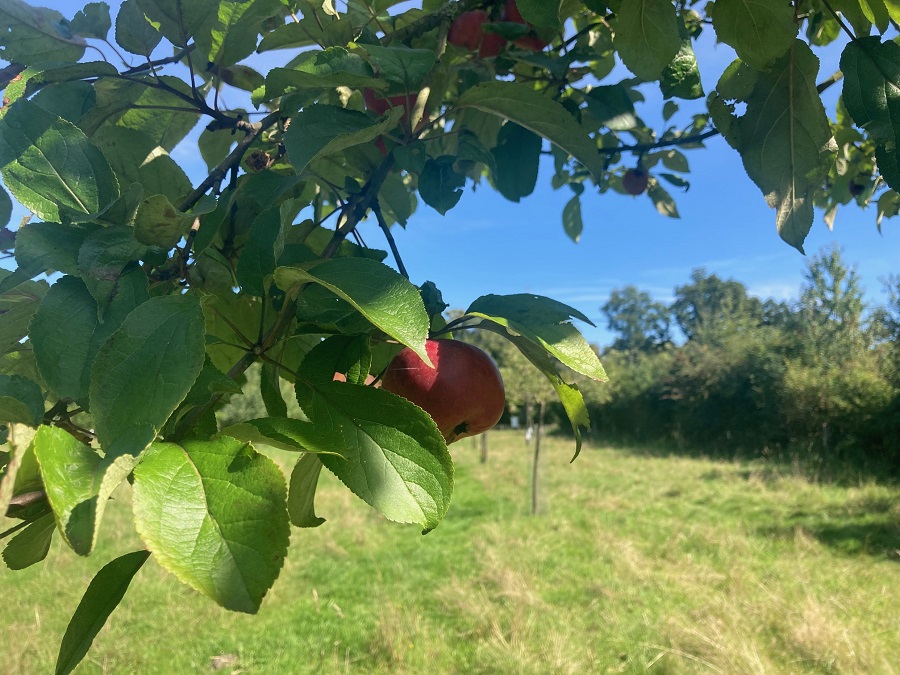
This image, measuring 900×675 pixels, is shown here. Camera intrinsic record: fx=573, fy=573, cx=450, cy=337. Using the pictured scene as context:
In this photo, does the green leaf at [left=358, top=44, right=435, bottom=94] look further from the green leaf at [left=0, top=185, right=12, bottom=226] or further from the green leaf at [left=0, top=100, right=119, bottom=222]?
the green leaf at [left=0, top=185, right=12, bottom=226]

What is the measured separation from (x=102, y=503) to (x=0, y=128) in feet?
0.89

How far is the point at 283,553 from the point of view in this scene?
0.72 ft

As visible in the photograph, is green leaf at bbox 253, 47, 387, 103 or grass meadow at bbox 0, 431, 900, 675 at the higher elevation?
green leaf at bbox 253, 47, 387, 103

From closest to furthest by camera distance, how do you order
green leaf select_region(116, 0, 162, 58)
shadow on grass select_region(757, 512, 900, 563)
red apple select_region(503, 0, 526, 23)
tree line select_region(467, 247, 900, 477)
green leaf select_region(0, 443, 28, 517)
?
green leaf select_region(0, 443, 28, 517)
green leaf select_region(116, 0, 162, 58)
red apple select_region(503, 0, 526, 23)
shadow on grass select_region(757, 512, 900, 563)
tree line select_region(467, 247, 900, 477)

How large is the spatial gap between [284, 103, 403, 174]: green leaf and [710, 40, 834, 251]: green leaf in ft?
1.06

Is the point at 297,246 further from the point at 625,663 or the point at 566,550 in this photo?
the point at 566,550

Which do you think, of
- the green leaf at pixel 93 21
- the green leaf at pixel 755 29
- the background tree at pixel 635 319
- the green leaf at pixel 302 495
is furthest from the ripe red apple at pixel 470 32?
the background tree at pixel 635 319

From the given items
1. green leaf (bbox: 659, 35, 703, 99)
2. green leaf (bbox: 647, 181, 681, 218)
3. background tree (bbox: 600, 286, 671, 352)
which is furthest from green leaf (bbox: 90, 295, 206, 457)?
background tree (bbox: 600, 286, 671, 352)

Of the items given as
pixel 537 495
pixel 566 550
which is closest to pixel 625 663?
pixel 566 550

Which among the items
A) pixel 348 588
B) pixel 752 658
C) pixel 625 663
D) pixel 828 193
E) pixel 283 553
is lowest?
pixel 348 588

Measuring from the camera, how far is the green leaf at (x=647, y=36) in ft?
1.53

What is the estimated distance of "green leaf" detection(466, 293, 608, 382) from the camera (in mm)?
354

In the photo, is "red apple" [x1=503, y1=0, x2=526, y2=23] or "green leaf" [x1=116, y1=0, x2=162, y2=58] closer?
"green leaf" [x1=116, y1=0, x2=162, y2=58]

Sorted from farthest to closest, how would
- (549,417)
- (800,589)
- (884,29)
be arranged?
(549,417), (800,589), (884,29)
